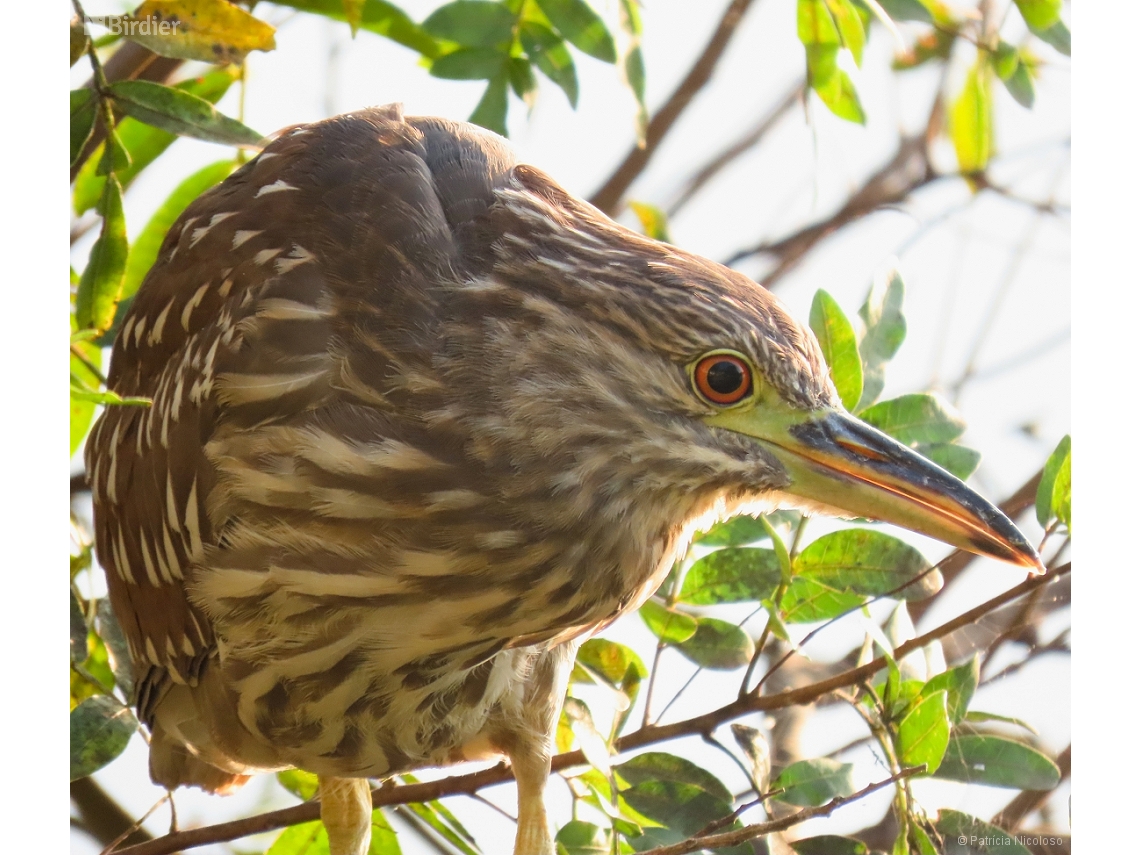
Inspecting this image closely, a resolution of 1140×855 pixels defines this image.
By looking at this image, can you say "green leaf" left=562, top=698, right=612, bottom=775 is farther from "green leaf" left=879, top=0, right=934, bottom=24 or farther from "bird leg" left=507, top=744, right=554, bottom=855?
"green leaf" left=879, top=0, right=934, bottom=24

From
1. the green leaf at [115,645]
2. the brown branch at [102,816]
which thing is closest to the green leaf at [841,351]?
the green leaf at [115,645]

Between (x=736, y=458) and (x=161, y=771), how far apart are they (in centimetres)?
94

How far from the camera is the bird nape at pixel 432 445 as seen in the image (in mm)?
1144

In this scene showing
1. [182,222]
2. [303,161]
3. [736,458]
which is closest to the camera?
[736,458]

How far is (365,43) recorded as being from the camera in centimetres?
165

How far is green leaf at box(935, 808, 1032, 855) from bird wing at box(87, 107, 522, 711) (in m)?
0.73

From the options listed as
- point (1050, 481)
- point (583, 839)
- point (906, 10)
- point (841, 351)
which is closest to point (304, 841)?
point (583, 839)

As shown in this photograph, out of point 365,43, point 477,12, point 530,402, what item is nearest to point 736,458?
point 530,402

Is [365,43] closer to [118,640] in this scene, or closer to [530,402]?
[530,402]

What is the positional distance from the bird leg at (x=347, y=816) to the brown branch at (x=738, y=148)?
0.90 m

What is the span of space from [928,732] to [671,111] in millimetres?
884

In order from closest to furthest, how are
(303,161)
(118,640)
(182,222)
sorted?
(303,161), (182,222), (118,640)

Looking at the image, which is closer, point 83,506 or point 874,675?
point 874,675

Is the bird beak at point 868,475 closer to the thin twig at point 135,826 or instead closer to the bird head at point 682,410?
the bird head at point 682,410
